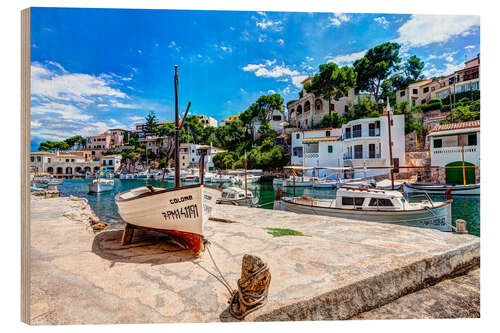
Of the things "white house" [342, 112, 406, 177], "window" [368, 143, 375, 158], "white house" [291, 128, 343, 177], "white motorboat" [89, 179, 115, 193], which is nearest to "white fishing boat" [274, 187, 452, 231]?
"white house" [342, 112, 406, 177]

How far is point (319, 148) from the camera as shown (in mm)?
18656

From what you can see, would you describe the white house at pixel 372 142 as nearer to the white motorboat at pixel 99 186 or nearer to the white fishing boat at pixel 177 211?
the white fishing boat at pixel 177 211

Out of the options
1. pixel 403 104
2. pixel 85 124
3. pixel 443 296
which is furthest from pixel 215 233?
pixel 403 104

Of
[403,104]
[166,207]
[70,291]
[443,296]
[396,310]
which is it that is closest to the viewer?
[70,291]

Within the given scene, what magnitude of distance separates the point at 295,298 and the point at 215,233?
1.82m

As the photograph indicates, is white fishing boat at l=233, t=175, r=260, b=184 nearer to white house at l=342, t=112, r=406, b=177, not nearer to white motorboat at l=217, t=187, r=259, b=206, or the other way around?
white house at l=342, t=112, r=406, b=177

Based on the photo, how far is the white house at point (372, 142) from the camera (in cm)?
1335

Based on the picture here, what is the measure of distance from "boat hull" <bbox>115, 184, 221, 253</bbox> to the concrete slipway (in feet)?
0.94

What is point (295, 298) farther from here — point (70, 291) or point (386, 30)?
point (386, 30)

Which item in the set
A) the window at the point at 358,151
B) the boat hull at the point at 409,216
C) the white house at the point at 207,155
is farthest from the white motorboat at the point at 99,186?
Result: the window at the point at 358,151

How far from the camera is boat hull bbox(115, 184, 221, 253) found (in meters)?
2.58

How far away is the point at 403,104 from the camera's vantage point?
51.5ft

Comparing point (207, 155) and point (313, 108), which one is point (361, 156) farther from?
point (207, 155)

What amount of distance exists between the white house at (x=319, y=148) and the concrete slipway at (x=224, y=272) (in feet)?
50.6
